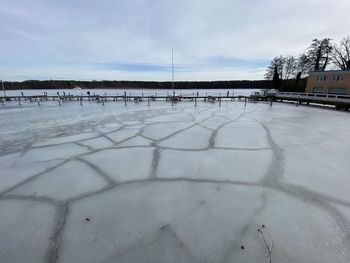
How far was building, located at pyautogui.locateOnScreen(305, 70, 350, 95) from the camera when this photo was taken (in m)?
17.6

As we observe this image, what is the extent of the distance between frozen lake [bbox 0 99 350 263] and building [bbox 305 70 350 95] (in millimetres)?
18728

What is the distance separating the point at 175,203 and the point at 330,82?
23777 millimetres

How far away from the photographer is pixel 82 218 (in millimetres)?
2062

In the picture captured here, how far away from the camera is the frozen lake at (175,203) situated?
1666 millimetres

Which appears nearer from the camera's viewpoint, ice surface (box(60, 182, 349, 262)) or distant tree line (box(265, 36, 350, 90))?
ice surface (box(60, 182, 349, 262))

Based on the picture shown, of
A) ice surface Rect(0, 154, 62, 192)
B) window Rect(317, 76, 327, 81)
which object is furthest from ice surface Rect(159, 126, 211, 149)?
window Rect(317, 76, 327, 81)

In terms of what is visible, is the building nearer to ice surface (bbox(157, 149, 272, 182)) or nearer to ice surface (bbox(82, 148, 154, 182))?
ice surface (bbox(157, 149, 272, 182))

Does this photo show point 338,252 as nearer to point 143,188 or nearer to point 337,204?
point 337,204

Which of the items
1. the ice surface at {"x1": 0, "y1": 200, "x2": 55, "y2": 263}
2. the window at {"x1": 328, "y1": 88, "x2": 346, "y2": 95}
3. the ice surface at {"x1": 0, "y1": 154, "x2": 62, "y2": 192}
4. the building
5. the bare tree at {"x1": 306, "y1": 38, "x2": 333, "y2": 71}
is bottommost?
the ice surface at {"x1": 0, "y1": 154, "x2": 62, "y2": 192}

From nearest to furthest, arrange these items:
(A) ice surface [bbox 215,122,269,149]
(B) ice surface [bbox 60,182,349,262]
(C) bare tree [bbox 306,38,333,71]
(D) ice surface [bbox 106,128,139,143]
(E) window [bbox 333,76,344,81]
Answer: (B) ice surface [bbox 60,182,349,262]
(A) ice surface [bbox 215,122,269,149]
(D) ice surface [bbox 106,128,139,143]
(E) window [bbox 333,76,344,81]
(C) bare tree [bbox 306,38,333,71]

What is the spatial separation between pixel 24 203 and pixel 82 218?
3.09 feet

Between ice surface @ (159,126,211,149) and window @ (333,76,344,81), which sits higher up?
window @ (333,76,344,81)

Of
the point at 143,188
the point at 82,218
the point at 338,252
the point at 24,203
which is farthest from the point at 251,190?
the point at 24,203

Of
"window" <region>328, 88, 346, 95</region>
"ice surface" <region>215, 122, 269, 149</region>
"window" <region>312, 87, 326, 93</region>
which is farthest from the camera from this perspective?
"window" <region>312, 87, 326, 93</region>
